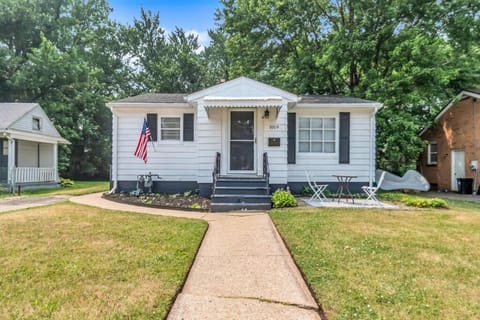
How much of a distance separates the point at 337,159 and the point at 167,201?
19.1 ft

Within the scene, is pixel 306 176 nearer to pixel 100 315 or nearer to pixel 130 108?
pixel 130 108

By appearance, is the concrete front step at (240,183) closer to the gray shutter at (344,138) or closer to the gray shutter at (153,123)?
the gray shutter at (153,123)

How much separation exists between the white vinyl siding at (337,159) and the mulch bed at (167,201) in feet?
11.5

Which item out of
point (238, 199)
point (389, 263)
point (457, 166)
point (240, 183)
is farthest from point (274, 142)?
point (457, 166)

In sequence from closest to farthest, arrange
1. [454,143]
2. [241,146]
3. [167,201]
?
[167,201], [241,146], [454,143]

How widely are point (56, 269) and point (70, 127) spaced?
72.0 ft

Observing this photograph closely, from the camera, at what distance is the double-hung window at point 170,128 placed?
10477 millimetres

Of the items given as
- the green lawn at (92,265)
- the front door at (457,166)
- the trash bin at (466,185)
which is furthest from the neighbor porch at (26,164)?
the front door at (457,166)

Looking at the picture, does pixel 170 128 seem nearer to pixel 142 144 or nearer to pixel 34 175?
pixel 142 144

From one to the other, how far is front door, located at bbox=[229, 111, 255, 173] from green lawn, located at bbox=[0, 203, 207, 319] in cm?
373

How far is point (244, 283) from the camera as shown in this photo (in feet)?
11.0

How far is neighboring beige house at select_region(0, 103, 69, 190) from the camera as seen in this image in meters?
13.9

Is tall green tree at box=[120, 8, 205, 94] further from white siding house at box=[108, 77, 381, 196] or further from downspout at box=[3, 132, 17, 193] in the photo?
white siding house at box=[108, 77, 381, 196]

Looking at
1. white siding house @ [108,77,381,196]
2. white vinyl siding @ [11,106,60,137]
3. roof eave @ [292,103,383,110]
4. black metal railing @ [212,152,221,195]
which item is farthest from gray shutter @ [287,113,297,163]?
white vinyl siding @ [11,106,60,137]
